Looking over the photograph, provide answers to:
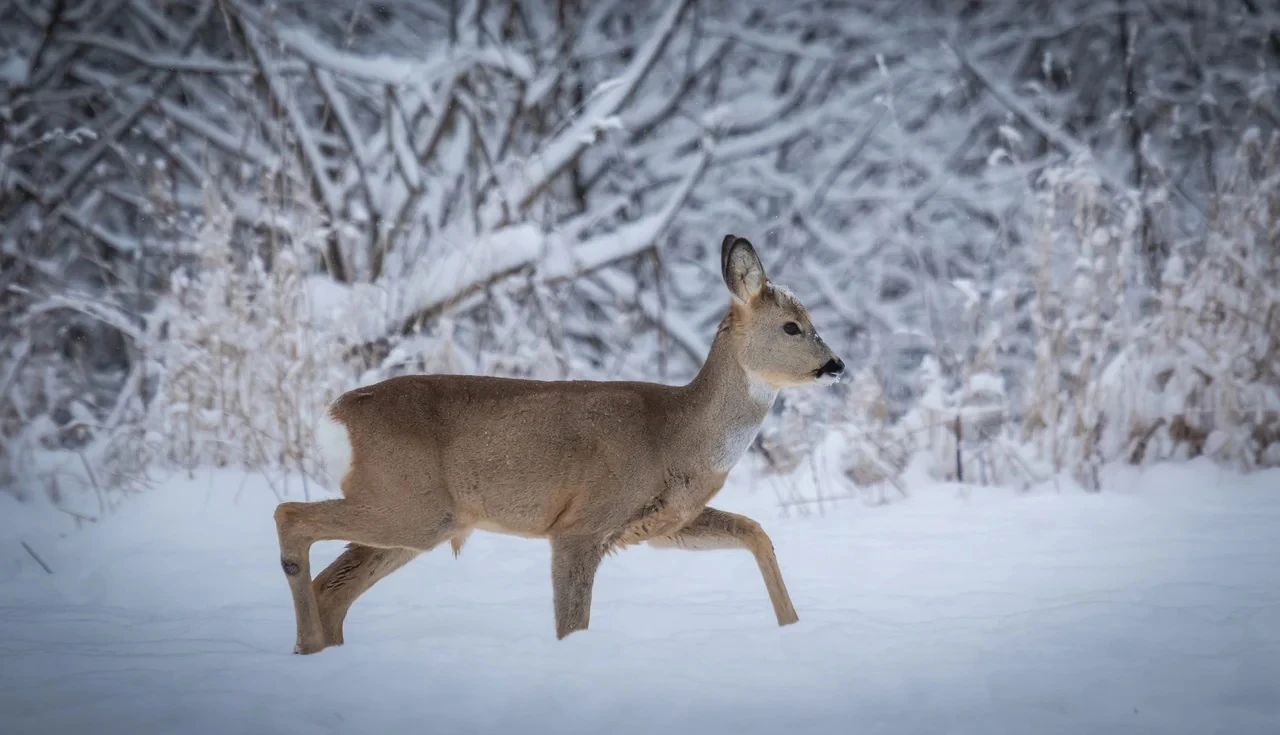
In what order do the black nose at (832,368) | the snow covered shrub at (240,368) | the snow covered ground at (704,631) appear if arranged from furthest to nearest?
the snow covered shrub at (240,368) < the black nose at (832,368) < the snow covered ground at (704,631)

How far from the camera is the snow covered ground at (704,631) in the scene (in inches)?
101

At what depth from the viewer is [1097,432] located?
18.7 ft

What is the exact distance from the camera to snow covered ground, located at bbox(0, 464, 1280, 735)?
8.45 feet

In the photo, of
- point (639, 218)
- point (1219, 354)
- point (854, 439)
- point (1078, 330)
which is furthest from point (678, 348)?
point (1219, 354)

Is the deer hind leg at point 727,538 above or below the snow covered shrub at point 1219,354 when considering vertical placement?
below

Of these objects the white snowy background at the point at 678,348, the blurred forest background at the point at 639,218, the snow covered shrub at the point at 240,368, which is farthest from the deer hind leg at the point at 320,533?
the snow covered shrub at the point at 240,368

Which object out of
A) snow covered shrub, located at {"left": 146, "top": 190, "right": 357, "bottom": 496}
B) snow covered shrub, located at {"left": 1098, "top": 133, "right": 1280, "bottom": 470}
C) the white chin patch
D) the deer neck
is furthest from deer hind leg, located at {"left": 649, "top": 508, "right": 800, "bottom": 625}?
snow covered shrub, located at {"left": 1098, "top": 133, "right": 1280, "bottom": 470}

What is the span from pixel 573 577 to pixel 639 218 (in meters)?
6.48

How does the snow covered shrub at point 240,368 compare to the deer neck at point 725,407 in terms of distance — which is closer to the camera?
the deer neck at point 725,407

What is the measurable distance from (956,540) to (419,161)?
463cm

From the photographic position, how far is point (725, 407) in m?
3.56

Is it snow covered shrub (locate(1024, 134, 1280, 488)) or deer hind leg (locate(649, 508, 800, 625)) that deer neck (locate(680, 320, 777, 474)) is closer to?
deer hind leg (locate(649, 508, 800, 625))

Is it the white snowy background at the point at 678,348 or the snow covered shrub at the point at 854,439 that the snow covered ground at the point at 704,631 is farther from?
the snow covered shrub at the point at 854,439

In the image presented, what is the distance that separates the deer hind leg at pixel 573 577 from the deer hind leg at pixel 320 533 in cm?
34
